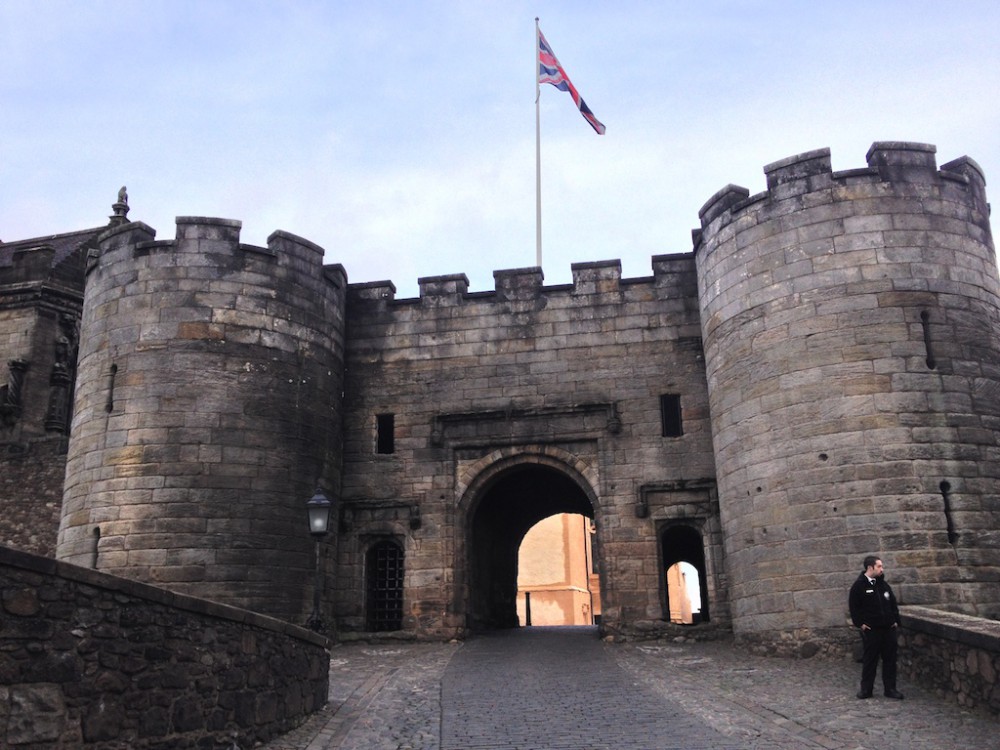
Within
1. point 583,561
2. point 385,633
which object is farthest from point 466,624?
point 583,561

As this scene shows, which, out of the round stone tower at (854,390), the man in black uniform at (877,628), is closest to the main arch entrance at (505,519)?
the round stone tower at (854,390)

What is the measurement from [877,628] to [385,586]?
922cm

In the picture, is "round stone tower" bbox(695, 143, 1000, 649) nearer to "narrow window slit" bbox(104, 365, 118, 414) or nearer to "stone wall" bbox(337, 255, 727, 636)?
"stone wall" bbox(337, 255, 727, 636)

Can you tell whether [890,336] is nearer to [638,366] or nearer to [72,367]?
[638,366]

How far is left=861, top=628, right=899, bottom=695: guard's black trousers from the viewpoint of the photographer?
924 centimetres

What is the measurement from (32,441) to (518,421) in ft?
35.4

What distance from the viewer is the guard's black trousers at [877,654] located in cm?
924

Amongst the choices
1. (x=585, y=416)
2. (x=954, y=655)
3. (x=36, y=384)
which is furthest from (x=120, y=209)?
(x=954, y=655)

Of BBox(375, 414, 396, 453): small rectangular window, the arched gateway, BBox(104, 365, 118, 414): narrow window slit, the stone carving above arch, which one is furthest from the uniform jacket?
BBox(104, 365, 118, 414): narrow window slit

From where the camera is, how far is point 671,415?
1642 centimetres

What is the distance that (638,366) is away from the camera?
16.6 m

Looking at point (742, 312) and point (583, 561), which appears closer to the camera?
point (742, 312)

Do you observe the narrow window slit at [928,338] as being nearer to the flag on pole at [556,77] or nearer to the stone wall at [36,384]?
the flag on pole at [556,77]

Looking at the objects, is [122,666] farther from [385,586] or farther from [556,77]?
[556,77]
